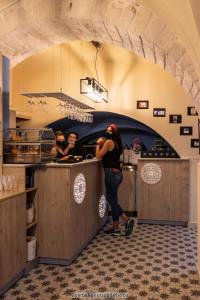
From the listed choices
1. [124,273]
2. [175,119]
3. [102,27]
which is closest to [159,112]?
[175,119]

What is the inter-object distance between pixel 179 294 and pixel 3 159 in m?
2.34

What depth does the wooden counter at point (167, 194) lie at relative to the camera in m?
5.70

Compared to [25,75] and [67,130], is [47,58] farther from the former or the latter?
[67,130]

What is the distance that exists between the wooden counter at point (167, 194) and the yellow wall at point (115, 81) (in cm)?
40

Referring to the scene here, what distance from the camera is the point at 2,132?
11.9 feet

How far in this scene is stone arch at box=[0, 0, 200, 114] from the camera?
2.79 metres

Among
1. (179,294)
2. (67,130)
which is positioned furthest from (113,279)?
(67,130)

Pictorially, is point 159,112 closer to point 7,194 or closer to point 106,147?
point 106,147

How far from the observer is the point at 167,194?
5773 mm

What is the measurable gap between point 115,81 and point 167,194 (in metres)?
2.38

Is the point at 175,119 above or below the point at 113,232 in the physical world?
above

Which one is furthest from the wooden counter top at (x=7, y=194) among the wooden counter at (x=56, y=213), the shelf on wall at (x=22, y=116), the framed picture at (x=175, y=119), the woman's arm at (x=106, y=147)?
the framed picture at (x=175, y=119)

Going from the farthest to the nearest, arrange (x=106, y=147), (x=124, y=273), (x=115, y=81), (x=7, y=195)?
(x=115, y=81)
(x=106, y=147)
(x=124, y=273)
(x=7, y=195)

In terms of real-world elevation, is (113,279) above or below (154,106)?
below
